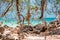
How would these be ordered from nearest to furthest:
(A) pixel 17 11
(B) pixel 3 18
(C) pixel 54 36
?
(A) pixel 17 11
(B) pixel 3 18
(C) pixel 54 36

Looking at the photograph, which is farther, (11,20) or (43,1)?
(11,20)

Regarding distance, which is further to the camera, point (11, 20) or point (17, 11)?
point (11, 20)

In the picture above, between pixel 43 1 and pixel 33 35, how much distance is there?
7.82 ft

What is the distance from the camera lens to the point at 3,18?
4.89 metres

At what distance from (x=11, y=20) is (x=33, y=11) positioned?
21.2 inches

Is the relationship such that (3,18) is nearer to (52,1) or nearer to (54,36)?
(52,1)

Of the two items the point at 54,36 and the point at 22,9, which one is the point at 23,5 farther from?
the point at 54,36

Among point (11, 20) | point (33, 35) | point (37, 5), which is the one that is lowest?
point (33, 35)

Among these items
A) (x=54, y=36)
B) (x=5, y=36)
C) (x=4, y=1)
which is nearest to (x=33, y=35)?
(x=54, y=36)

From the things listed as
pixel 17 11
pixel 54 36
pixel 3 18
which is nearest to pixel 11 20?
pixel 3 18

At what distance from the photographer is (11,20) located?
5168 mm

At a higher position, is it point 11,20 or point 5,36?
point 11,20

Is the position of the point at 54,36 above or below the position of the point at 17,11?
below

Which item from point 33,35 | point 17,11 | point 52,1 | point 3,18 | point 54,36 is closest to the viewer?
point 17,11
